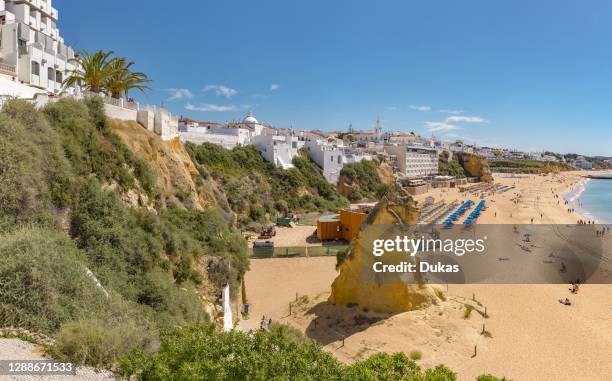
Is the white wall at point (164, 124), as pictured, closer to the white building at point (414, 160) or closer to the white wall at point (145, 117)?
the white wall at point (145, 117)

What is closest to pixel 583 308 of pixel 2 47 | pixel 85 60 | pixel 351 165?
pixel 85 60

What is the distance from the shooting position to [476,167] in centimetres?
9725

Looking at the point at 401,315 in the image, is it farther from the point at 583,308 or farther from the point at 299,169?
the point at 299,169

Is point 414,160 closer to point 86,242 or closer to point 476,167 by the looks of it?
point 476,167

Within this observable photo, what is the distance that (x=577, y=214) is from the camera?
47750 millimetres

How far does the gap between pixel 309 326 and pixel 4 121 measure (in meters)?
11.5

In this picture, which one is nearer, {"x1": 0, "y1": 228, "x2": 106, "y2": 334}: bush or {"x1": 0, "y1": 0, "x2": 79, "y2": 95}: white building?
{"x1": 0, "y1": 228, "x2": 106, "y2": 334}: bush

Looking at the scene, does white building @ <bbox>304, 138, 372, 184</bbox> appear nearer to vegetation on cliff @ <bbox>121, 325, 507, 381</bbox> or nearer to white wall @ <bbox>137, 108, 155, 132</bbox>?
white wall @ <bbox>137, 108, 155, 132</bbox>

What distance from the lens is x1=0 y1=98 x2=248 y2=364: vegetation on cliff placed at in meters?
6.55

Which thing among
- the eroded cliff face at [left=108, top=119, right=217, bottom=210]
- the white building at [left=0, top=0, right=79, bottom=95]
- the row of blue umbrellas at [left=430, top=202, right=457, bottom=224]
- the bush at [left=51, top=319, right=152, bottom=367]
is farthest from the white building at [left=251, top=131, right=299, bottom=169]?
the bush at [left=51, top=319, right=152, bottom=367]

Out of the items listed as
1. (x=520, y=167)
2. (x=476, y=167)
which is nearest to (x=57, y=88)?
(x=476, y=167)

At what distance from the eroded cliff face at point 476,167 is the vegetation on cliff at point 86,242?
298ft

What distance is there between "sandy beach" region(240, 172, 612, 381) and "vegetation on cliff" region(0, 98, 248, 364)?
3780mm

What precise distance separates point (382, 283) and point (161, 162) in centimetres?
1125
